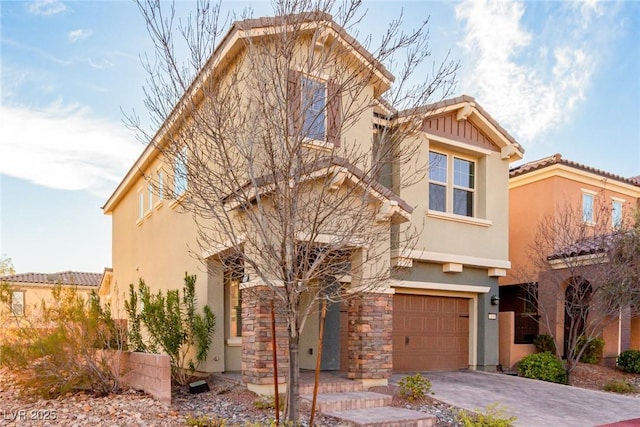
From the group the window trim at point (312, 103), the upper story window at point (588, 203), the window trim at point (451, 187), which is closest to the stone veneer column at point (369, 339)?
the window trim at point (451, 187)

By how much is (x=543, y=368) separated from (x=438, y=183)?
5850 millimetres

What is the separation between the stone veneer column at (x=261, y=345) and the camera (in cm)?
979

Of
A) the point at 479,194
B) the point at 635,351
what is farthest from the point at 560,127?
the point at 635,351

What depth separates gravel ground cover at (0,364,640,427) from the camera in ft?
27.4

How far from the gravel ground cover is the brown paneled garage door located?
123 inches

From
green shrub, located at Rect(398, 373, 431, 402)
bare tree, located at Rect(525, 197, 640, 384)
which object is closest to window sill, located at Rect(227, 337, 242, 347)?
green shrub, located at Rect(398, 373, 431, 402)

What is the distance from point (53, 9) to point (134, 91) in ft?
17.5

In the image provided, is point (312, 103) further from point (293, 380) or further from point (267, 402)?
point (267, 402)

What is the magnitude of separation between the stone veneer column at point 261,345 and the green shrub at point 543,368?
806cm

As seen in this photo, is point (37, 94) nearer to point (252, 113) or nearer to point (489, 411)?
point (252, 113)

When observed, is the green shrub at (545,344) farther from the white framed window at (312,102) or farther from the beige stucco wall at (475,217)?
the white framed window at (312,102)

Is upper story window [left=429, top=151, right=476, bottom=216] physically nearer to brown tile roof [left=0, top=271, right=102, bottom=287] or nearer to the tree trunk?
the tree trunk

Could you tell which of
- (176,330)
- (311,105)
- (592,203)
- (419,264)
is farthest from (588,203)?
(311,105)

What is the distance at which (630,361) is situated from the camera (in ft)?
55.3
